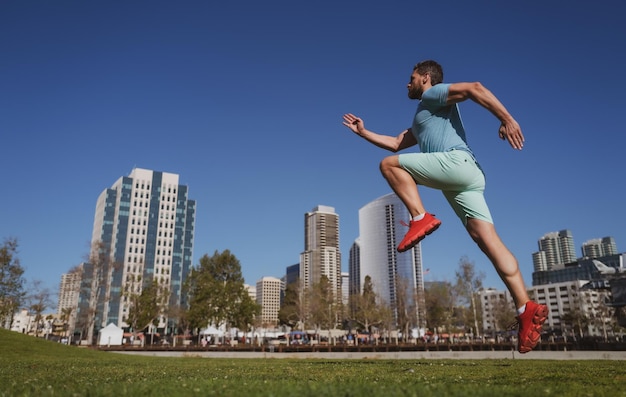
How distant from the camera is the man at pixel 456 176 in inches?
173

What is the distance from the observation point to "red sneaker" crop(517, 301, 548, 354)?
4.38 meters

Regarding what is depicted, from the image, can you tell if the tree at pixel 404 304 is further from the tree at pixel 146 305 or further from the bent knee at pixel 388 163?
the bent knee at pixel 388 163

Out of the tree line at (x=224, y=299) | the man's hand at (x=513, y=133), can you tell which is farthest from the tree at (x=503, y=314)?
the man's hand at (x=513, y=133)

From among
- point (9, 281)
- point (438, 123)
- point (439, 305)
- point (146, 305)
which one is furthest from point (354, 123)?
point (439, 305)

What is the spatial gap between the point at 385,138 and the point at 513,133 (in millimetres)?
1628

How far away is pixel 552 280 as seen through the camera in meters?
190

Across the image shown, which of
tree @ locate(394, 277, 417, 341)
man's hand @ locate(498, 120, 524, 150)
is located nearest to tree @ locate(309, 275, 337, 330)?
tree @ locate(394, 277, 417, 341)

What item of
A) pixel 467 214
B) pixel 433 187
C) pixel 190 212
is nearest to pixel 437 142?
pixel 433 187

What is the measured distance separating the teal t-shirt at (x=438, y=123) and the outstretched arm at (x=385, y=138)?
0.49m

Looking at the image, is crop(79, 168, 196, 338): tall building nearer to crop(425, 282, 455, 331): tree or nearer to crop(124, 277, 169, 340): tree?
crop(124, 277, 169, 340): tree

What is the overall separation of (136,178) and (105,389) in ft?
461

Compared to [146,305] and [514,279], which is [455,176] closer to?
[514,279]

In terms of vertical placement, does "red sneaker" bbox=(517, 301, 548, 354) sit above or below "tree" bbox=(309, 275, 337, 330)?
below

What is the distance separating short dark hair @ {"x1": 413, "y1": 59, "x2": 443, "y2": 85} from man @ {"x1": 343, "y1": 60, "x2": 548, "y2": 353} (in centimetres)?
36
